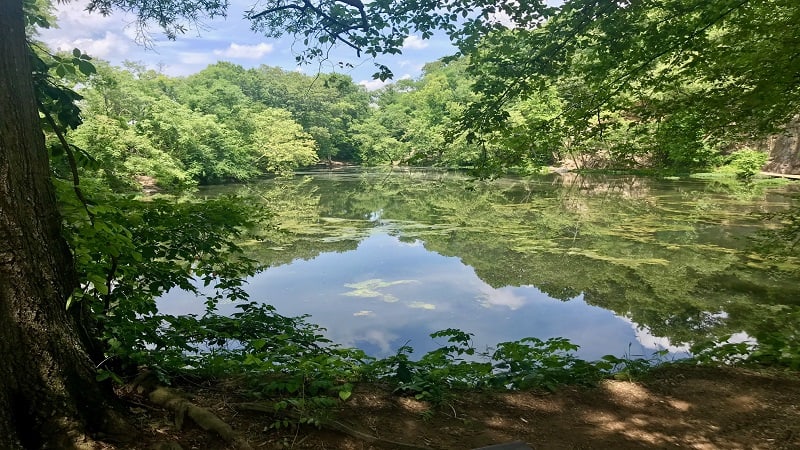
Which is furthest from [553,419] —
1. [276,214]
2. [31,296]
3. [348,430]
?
[276,214]

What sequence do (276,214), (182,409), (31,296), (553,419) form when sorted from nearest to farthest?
(31,296) < (182,409) < (553,419) < (276,214)

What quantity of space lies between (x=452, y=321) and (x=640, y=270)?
15.5 feet

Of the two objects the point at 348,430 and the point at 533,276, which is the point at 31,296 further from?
the point at 533,276

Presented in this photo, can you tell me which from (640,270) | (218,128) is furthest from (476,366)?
(218,128)

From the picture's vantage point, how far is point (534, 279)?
9.04 m

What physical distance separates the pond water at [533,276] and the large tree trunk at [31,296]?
11.4ft

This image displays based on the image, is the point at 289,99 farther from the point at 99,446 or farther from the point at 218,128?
the point at 99,446

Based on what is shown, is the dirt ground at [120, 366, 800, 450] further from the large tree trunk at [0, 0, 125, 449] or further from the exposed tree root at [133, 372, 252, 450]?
the large tree trunk at [0, 0, 125, 449]

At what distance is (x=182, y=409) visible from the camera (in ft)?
7.24

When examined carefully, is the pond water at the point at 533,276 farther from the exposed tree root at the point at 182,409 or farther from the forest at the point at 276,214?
the exposed tree root at the point at 182,409

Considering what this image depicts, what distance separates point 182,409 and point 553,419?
86.9 inches

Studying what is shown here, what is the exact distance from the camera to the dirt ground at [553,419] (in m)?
2.25

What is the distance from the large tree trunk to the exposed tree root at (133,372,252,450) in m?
0.38

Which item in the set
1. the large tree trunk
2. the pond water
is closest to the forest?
the large tree trunk
